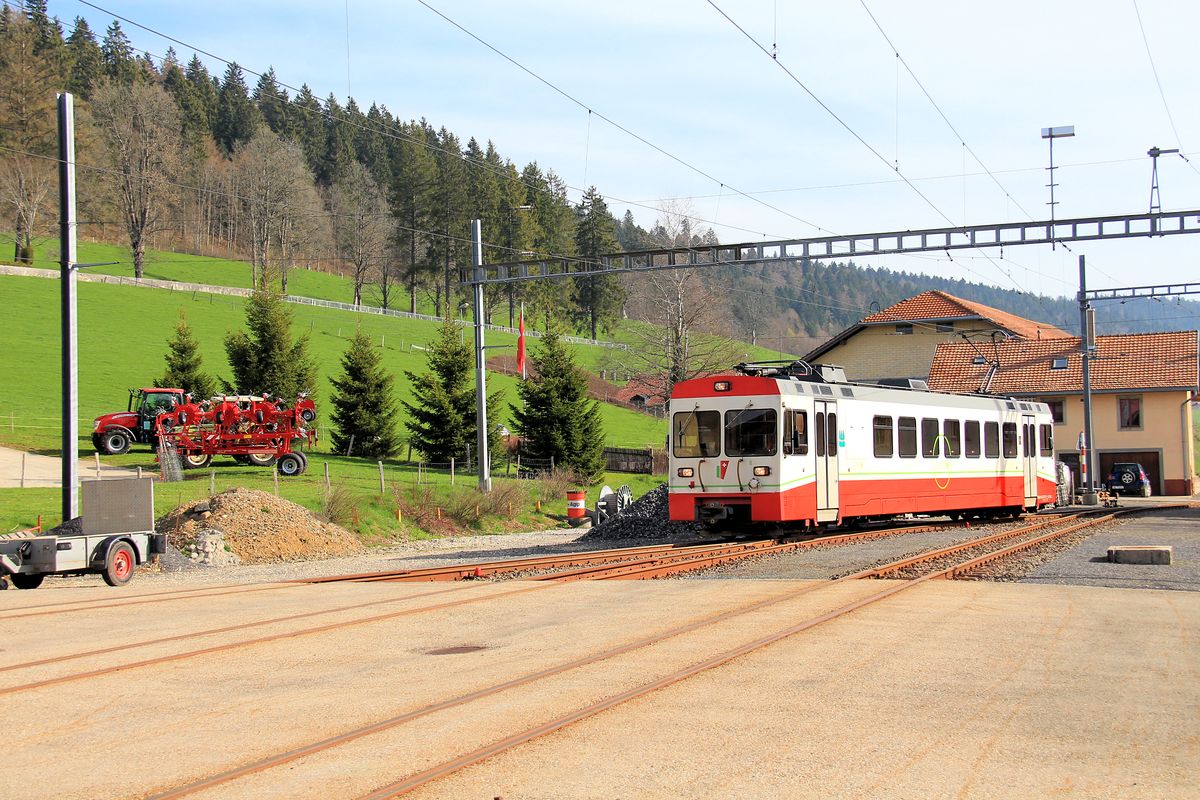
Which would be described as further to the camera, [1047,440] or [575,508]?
[575,508]

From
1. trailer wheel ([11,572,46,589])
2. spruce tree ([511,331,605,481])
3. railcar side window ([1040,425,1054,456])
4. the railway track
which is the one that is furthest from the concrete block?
spruce tree ([511,331,605,481])

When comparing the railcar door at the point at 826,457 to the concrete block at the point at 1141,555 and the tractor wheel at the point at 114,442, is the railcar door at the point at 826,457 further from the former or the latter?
the tractor wheel at the point at 114,442

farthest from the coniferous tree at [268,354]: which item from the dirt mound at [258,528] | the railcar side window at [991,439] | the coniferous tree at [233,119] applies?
the coniferous tree at [233,119]

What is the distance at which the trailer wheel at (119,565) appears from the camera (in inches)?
698

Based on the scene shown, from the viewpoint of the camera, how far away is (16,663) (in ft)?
31.1

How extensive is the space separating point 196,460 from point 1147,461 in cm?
4347

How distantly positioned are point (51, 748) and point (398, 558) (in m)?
16.6

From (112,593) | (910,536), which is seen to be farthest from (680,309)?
(112,593)

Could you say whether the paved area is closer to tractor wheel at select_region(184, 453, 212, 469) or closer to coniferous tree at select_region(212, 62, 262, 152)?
tractor wheel at select_region(184, 453, 212, 469)

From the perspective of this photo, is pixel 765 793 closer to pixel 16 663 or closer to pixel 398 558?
pixel 16 663

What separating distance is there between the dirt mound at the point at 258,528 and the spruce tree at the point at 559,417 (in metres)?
21.3

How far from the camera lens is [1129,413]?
186 feet

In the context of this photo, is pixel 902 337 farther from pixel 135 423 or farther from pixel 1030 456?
pixel 135 423

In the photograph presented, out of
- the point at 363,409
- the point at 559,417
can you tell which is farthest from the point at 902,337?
the point at 363,409
